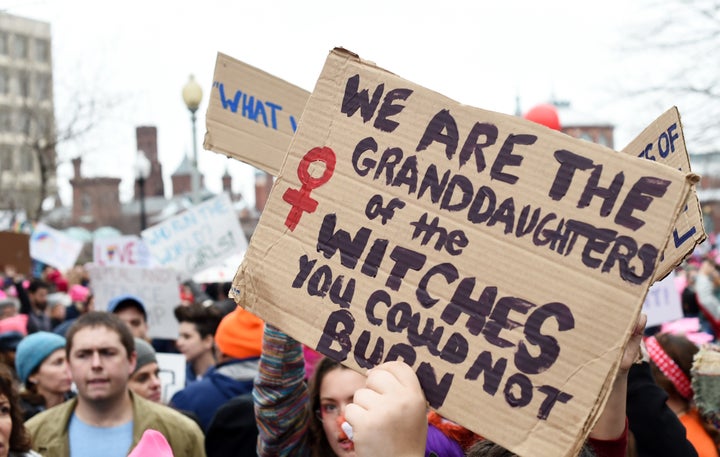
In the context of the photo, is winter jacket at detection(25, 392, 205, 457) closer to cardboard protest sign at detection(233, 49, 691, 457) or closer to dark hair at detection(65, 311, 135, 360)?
dark hair at detection(65, 311, 135, 360)

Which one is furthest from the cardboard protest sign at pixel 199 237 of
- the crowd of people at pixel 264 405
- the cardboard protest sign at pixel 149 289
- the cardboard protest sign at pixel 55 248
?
the cardboard protest sign at pixel 55 248

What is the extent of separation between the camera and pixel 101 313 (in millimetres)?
4621

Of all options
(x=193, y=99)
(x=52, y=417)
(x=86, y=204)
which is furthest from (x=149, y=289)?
(x=86, y=204)

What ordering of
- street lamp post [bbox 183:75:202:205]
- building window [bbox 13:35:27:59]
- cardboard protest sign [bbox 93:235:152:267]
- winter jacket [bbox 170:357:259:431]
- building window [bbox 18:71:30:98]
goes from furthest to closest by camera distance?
building window [bbox 13:35:27:59] → building window [bbox 18:71:30:98] → street lamp post [bbox 183:75:202:205] → cardboard protest sign [bbox 93:235:152:267] → winter jacket [bbox 170:357:259:431]

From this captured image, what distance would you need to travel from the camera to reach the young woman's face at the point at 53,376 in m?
5.54

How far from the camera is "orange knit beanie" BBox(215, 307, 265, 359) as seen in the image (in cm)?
527

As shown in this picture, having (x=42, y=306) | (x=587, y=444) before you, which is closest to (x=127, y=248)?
(x=42, y=306)

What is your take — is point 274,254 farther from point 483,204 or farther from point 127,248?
point 127,248

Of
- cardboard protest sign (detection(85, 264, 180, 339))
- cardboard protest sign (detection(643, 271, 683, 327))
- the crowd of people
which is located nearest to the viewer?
the crowd of people

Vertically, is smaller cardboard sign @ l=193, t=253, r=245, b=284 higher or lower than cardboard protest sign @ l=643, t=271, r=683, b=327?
lower

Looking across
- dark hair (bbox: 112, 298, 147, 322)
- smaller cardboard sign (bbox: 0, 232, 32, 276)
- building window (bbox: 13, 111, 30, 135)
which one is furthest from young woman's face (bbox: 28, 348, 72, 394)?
building window (bbox: 13, 111, 30, 135)

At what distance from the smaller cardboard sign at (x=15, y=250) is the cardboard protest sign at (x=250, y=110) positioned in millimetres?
9276

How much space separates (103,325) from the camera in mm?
4520

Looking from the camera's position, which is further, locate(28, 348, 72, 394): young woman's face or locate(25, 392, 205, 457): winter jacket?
locate(28, 348, 72, 394): young woman's face
